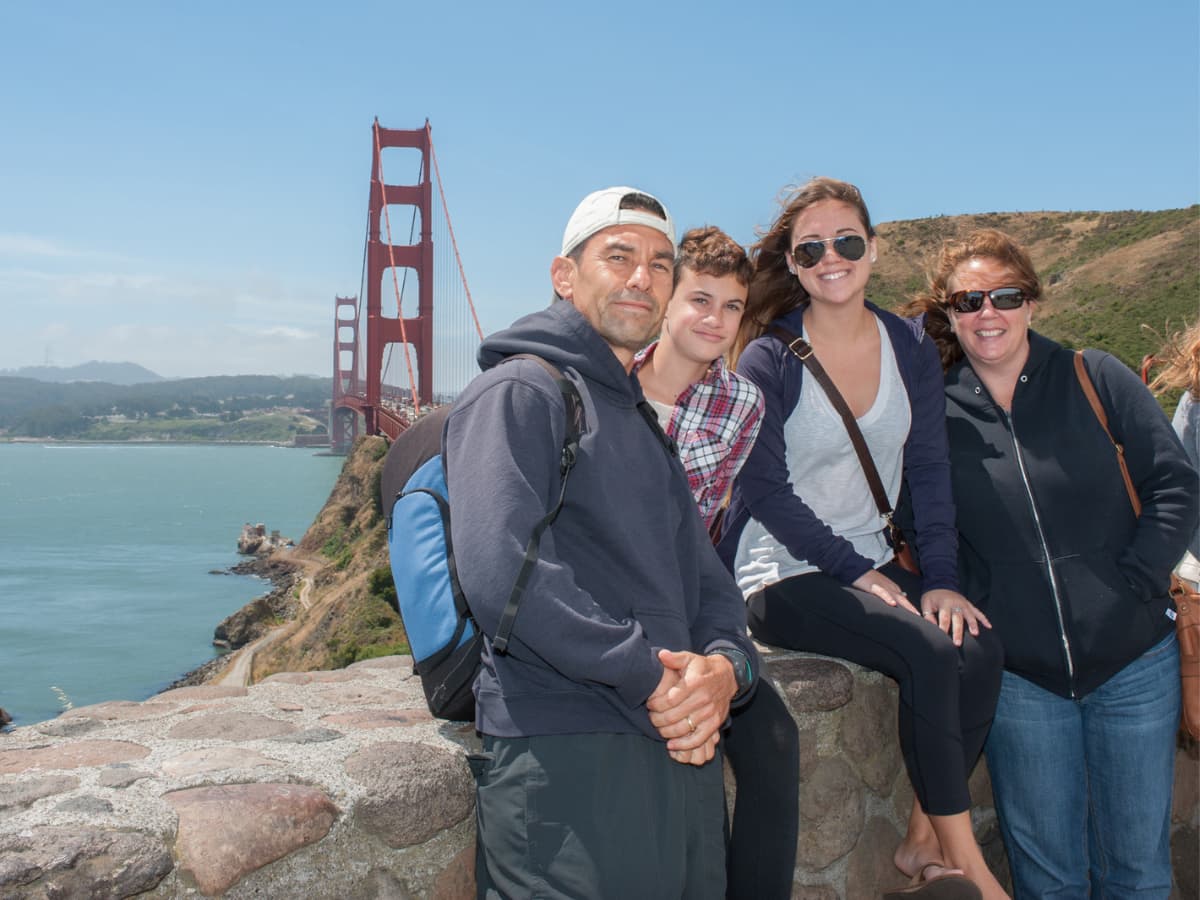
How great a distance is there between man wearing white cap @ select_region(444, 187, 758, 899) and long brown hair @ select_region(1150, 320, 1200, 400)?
1157 mm

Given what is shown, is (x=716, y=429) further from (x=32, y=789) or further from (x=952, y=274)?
(x=32, y=789)

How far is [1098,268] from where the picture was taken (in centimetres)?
3862

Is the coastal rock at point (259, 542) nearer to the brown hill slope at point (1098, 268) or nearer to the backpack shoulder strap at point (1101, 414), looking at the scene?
the brown hill slope at point (1098, 268)

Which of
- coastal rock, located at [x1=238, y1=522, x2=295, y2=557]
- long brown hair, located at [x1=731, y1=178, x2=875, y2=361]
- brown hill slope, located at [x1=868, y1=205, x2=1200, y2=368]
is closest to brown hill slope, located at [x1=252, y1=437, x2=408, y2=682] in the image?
coastal rock, located at [x1=238, y1=522, x2=295, y2=557]

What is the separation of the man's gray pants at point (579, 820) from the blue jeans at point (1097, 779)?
887 millimetres

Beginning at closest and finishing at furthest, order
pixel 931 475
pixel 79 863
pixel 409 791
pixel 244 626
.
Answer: pixel 79 863 < pixel 409 791 < pixel 931 475 < pixel 244 626

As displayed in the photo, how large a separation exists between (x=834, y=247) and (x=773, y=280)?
18 centimetres

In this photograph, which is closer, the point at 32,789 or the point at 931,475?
the point at 32,789

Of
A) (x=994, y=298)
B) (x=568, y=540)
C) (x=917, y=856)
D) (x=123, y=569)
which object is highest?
(x=994, y=298)

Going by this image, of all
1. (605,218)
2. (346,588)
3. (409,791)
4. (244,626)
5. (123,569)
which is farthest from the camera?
(123,569)

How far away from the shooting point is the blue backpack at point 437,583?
4.25ft

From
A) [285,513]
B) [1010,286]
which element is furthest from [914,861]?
[285,513]

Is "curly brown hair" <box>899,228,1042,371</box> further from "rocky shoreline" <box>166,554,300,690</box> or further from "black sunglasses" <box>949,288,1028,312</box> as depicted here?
"rocky shoreline" <box>166,554,300,690</box>

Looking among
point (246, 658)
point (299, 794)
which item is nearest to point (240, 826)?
point (299, 794)
